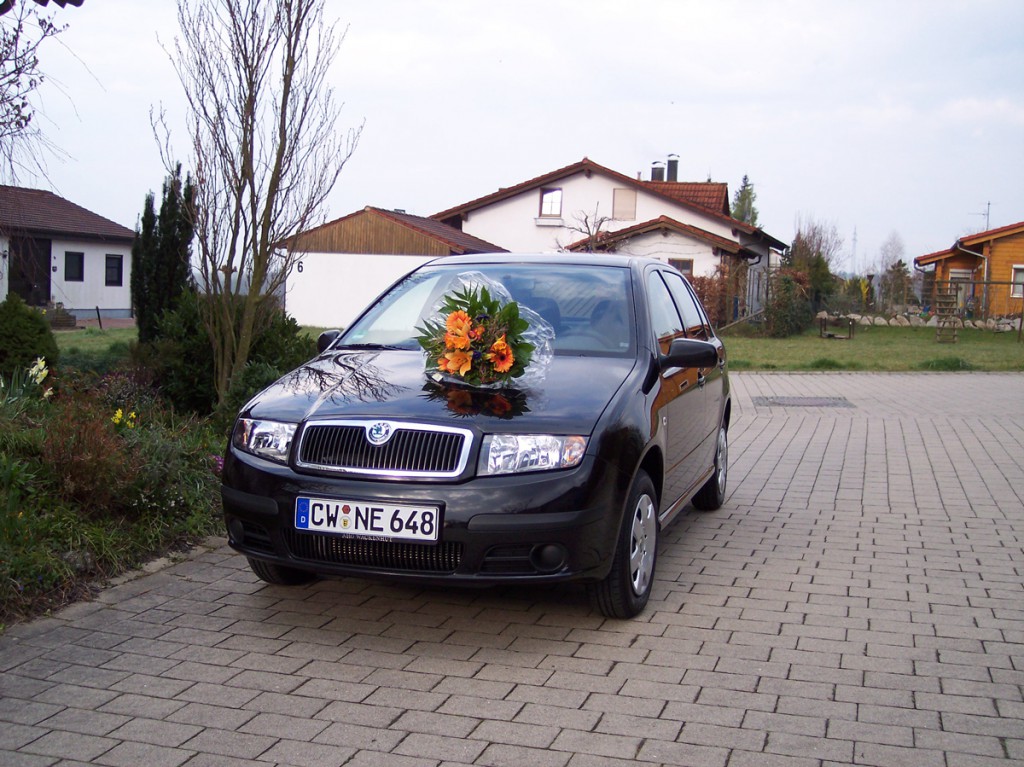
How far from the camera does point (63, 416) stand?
19.9 ft

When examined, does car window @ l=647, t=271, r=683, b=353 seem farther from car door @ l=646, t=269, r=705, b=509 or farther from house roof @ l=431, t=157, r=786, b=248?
house roof @ l=431, t=157, r=786, b=248

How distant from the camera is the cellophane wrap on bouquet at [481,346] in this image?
15.8ft

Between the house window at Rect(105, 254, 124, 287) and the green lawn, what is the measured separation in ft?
83.3

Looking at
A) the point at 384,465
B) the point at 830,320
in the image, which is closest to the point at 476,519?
the point at 384,465

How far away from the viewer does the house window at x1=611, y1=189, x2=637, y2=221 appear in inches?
1737

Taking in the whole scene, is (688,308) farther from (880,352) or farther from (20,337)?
(880,352)

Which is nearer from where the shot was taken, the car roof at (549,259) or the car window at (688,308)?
the car roof at (549,259)

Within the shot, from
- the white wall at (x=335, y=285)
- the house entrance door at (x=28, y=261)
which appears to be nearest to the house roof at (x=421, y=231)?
the white wall at (x=335, y=285)

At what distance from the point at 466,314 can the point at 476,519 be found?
115 centimetres

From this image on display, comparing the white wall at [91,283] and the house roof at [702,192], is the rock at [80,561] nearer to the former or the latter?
the white wall at [91,283]

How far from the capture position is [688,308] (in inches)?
280

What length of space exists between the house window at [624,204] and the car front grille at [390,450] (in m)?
40.5

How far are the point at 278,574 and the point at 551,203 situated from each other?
40.8m

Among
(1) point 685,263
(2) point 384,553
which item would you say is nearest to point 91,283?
(1) point 685,263
